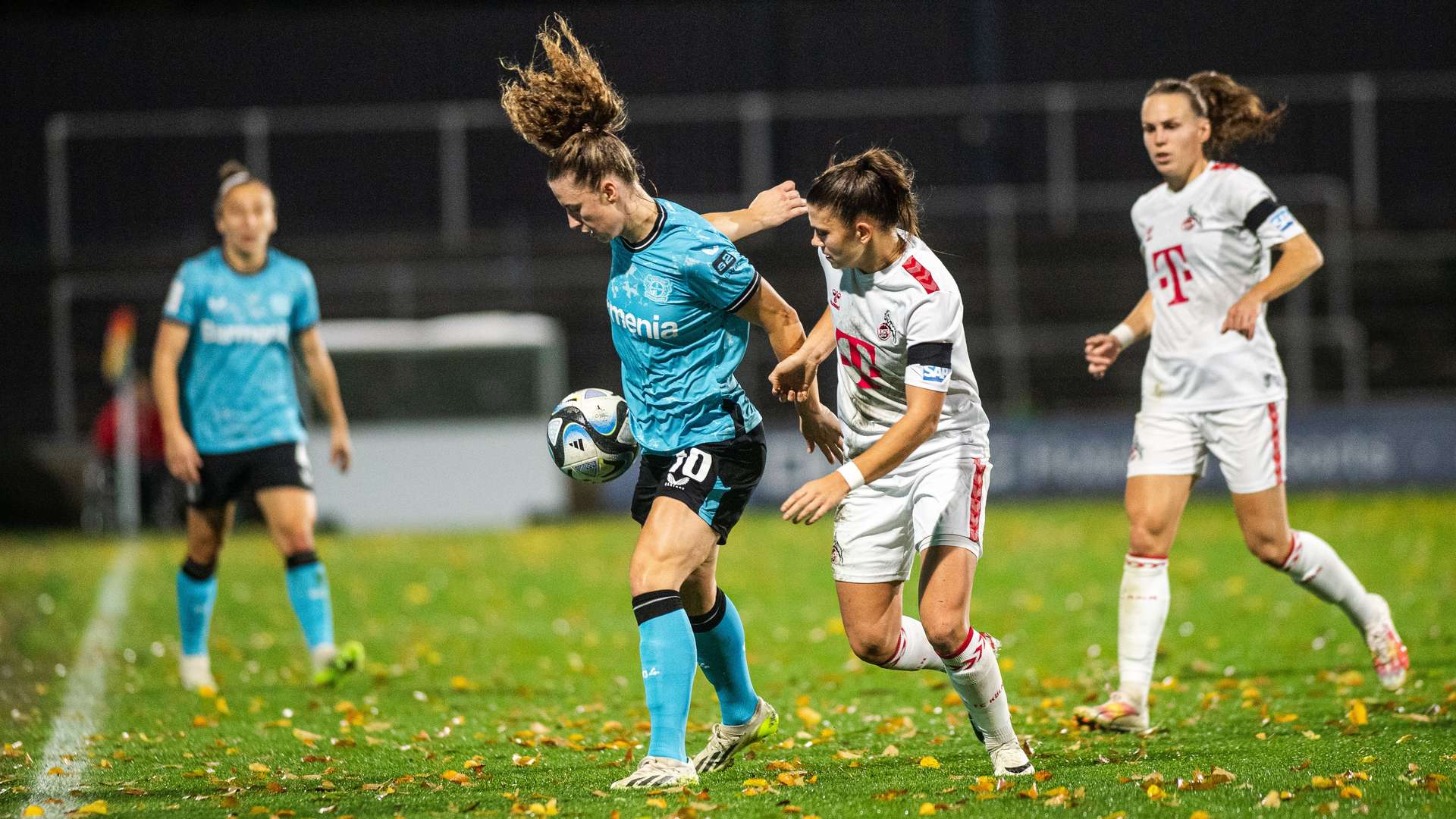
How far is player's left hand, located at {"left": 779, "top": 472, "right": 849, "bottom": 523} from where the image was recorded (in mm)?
4398

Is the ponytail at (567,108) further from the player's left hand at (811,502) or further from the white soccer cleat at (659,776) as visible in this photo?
the white soccer cleat at (659,776)

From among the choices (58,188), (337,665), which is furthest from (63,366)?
(337,665)

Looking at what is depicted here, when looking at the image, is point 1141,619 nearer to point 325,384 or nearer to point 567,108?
point 567,108

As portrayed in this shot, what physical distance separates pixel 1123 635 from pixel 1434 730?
3.66ft

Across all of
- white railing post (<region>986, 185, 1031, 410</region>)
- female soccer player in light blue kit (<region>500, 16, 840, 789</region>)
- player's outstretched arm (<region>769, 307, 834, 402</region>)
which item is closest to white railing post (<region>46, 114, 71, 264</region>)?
white railing post (<region>986, 185, 1031, 410</region>)

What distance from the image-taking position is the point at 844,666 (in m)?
8.23

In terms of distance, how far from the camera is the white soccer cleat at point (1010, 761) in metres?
5.03

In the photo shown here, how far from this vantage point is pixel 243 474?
25.1 feet

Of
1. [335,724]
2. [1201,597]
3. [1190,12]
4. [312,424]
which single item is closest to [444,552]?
[312,424]

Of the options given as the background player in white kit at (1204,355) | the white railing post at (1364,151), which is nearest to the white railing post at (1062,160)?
the white railing post at (1364,151)

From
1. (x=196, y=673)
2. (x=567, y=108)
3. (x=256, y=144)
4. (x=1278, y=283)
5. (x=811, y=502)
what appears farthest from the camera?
(x=256, y=144)

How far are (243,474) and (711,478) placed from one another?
135 inches

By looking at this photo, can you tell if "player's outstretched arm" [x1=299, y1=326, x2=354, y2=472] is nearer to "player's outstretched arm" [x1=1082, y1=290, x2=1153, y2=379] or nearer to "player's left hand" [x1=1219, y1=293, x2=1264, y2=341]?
"player's outstretched arm" [x1=1082, y1=290, x2=1153, y2=379]

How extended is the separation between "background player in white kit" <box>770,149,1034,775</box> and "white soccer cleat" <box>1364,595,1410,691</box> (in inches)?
86.1
